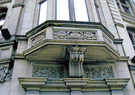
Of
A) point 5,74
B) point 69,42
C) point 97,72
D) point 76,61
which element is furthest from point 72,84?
point 5,74

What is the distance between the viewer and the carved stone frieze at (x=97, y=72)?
713 cm

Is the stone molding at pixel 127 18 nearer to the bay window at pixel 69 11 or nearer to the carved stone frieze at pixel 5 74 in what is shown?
the bay window at pixel 69 11

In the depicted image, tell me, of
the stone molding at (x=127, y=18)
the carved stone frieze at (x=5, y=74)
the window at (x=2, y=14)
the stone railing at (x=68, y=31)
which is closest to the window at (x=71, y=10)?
the stone railing at (x=68, y=31)

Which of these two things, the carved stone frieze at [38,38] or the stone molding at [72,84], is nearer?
the stone molding at [72,84]

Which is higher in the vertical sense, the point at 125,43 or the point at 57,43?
the point at 125,43

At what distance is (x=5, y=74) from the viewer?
6848 mm

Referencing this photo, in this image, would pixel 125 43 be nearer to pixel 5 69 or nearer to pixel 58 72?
pixel 58 72

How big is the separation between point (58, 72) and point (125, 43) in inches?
196

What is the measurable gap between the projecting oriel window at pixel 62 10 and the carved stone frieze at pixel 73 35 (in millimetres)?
1097

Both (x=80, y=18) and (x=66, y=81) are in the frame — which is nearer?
(x=66, y=81)

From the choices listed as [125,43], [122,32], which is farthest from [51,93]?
[122,32]

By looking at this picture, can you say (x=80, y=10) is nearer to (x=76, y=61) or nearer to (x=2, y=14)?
(x=76, y=61)

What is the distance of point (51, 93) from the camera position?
6254mm

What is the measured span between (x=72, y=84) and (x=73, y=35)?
214 centimetres
